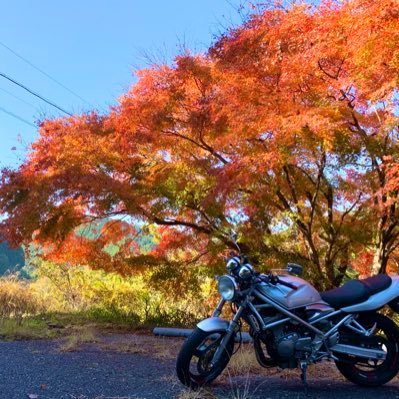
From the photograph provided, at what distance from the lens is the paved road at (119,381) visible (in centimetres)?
370

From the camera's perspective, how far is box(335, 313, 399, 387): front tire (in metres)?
4.04

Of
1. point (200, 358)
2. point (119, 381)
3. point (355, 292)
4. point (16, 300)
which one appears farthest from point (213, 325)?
point (16, 300)

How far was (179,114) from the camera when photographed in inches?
299

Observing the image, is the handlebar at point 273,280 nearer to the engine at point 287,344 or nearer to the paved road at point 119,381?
the engine at point 287,344

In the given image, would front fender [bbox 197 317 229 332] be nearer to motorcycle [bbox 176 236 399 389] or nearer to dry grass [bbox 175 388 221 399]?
motorcycle [bbox 176 236 399 389]

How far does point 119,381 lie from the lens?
416 centimetres

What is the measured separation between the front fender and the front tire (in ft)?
3.39

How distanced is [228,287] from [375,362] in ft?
4.70

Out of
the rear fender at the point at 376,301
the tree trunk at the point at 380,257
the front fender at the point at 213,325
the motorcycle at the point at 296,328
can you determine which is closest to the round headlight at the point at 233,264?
the motorcycle at the point at 296,328

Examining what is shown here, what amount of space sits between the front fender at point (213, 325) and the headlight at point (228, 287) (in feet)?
0.62

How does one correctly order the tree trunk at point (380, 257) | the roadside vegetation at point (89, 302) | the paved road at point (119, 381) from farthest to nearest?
1. the roadside vegetation at point (89, 302)
2. the tree trunk at point (380, 257)
3. the paved road at point (119, 381)

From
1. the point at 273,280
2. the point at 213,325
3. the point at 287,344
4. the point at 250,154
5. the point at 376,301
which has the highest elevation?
the point at 250,154

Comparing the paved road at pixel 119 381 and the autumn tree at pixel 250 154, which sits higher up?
the autumn tree at pixel 250 154

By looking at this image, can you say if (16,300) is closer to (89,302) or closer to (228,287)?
(89,302)
